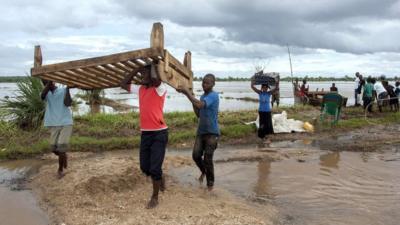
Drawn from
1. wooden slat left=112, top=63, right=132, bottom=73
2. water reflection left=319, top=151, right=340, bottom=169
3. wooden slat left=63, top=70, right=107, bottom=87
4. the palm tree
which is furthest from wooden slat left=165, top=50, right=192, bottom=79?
the palm tree

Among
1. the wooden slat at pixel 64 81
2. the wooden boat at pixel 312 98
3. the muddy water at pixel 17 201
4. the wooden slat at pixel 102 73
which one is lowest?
the muddy water at pixel 17 201

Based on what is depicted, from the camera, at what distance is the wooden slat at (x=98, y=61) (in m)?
5.14

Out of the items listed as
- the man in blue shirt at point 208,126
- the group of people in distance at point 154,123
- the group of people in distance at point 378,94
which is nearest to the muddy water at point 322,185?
the man in blue shirt at point 208,126

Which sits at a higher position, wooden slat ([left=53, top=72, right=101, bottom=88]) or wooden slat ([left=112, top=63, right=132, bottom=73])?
wooden slat ([left=112, top=63, right=132, bottom=73])

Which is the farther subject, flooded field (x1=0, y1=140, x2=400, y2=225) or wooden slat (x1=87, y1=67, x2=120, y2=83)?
wooden slat (x1=87, y1=67, x2=120, y2=83)

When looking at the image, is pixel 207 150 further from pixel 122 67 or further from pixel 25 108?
pixel 25 108

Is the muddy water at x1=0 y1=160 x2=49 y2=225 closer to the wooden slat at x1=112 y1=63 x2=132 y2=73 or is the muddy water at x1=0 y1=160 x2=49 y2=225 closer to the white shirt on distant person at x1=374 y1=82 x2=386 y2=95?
the wooden slat at x1=112 y1=63 x2=132 y2=73

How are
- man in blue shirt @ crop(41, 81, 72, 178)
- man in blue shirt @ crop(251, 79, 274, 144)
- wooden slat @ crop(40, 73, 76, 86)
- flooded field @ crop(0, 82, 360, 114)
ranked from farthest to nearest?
flooded field @ crop(0, 82, 360, 114) → man in blue shirt @ crop(251, 79, 274, 144) → man in blue shirt @ crop(41, 81, 72, 178) → wooden slat @ crop(40, 73, 76, 86)

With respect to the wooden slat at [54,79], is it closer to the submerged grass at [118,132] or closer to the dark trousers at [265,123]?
the submerged grass at [118,132]

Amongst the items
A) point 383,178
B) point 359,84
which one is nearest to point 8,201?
point 383,178

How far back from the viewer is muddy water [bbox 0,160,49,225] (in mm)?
5301

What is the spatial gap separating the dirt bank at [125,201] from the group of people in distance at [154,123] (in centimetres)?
25

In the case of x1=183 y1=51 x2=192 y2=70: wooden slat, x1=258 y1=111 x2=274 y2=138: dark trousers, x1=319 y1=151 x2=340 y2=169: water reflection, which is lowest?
x1=319 y1=151 x2=340 y2=169: water reflection

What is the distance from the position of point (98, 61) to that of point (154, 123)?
1068 mm
